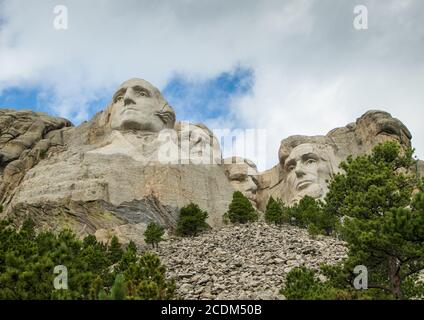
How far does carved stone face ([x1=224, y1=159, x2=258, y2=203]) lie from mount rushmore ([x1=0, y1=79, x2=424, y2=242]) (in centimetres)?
7

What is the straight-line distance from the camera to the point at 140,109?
4391 cm

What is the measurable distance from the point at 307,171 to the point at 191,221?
41.4 ft

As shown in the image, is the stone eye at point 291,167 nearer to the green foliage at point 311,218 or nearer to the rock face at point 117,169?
the rock face at point 117,169

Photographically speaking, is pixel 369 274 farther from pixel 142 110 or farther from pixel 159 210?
pixel 142 110

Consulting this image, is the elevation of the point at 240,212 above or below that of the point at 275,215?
above

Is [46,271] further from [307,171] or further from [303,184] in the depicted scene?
[307,171]

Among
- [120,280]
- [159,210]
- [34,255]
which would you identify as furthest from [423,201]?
[159,210]

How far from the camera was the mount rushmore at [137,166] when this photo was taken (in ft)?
119

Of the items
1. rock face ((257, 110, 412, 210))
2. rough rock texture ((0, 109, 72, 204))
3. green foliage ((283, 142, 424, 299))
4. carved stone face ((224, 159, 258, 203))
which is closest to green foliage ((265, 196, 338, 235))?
rock face ((257, 110, 412, 210))

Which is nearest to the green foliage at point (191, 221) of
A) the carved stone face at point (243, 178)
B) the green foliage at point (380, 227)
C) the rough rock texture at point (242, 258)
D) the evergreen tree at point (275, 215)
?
the rough rock texture at point (242, 258)

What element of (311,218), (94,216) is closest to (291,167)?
(311,218)

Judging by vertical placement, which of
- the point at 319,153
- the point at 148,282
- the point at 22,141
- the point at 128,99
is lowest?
the point at 148,282

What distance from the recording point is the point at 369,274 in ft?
71.4

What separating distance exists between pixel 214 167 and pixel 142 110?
18.0ft
